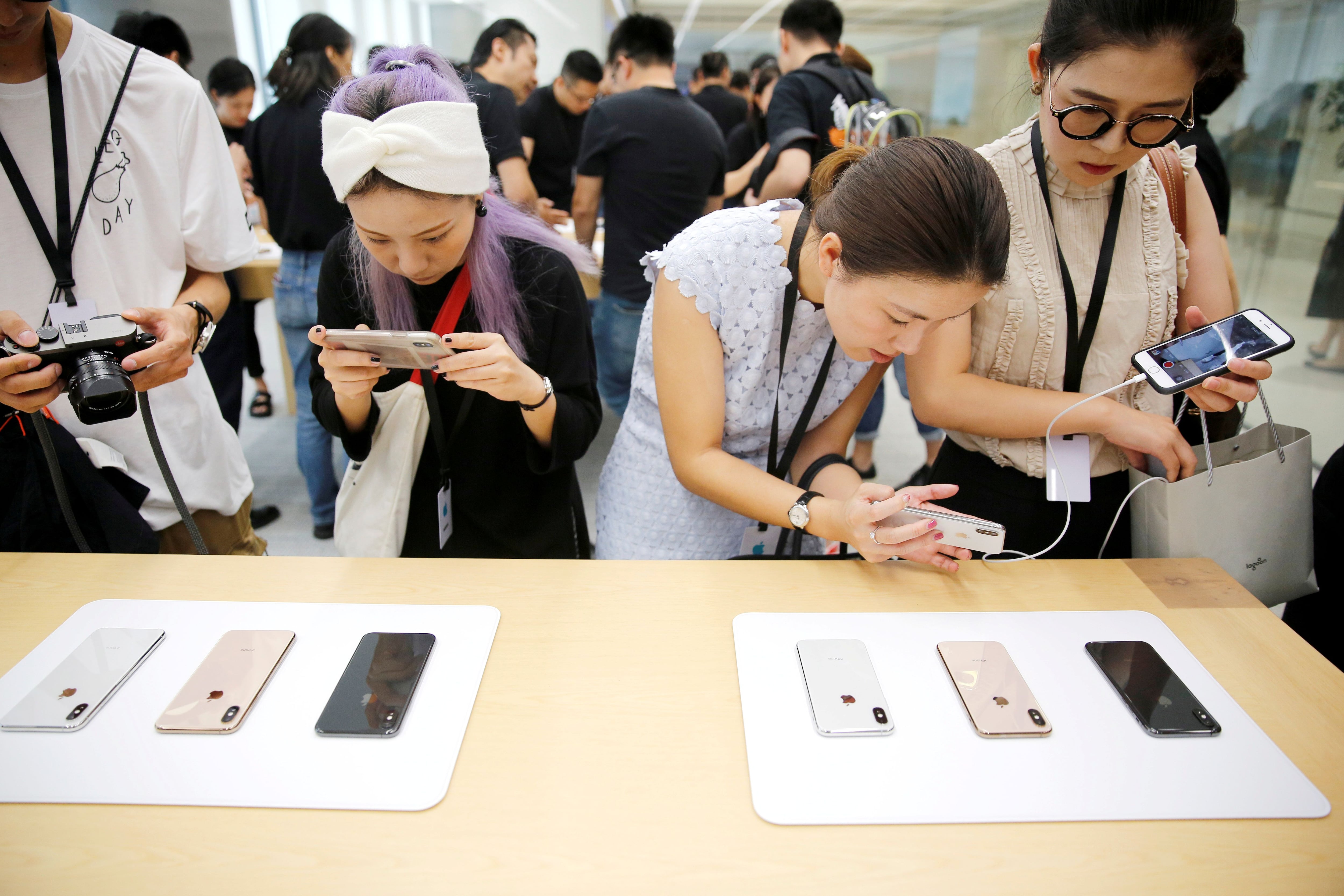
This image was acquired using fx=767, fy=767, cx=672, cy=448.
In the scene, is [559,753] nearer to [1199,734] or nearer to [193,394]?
[1199,734]

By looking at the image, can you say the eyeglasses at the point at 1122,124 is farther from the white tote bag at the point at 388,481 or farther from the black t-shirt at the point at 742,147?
the black t-shirt at the point at 742,147

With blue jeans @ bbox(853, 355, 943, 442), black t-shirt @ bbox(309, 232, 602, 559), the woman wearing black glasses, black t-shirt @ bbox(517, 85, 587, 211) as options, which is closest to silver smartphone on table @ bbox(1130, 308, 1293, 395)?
the woman wearing black glasses

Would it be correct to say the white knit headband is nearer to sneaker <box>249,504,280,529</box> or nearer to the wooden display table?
the wooden display table

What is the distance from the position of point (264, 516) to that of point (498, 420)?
2103 millimetres

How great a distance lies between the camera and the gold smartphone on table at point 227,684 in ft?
2.91

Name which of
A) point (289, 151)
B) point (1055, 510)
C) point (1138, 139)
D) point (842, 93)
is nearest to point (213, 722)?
point (1055, 510)

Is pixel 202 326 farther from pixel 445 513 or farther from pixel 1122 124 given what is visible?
pixel 1122 124

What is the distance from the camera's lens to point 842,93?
127 inches

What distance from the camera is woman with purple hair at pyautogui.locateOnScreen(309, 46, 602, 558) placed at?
3.94ft

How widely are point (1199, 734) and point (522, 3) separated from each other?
10627 mm

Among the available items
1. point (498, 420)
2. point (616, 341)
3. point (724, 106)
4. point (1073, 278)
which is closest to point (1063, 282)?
point (1073, 278)

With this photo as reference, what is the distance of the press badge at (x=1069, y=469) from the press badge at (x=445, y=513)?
3.45 feet

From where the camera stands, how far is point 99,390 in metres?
1.12

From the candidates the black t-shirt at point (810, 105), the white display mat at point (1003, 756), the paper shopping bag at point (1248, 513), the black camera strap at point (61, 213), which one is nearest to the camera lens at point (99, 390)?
the black camera strap at point (61, 213)
